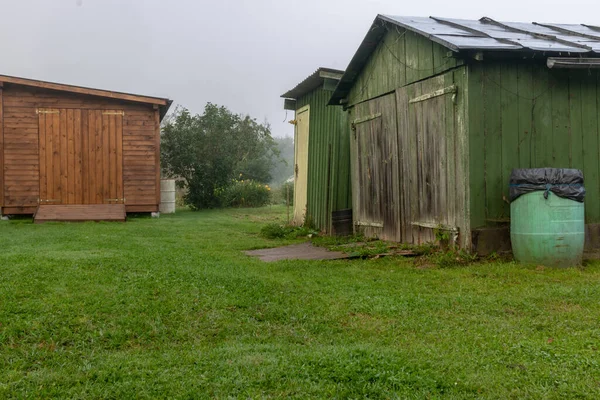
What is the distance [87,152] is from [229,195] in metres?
7.48

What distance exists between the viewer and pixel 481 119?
263 inches

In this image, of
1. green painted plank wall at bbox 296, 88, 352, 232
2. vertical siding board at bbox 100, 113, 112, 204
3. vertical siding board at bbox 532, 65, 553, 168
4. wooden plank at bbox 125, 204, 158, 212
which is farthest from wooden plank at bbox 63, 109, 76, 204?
vertical siding board at bbox 532, 65, 553, 168

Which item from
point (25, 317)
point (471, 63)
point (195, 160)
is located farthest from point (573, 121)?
point (195, 160)

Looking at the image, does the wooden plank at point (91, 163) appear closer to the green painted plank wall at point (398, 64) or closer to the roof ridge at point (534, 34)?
the green painted plank wall at point (398, 64)

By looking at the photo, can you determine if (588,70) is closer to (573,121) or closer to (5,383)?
(573,121)

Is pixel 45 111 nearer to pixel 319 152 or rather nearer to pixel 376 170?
pixel 319 152

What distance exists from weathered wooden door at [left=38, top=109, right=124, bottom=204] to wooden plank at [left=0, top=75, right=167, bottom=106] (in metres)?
0.51

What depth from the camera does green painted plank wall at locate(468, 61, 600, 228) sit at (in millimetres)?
6664

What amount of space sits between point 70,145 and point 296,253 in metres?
9.14

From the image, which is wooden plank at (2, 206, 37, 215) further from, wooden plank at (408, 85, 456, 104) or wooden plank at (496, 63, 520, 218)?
wooden plank at (496, 63, 520, 218)

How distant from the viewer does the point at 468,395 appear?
106 inches

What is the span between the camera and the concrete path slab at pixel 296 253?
740cm

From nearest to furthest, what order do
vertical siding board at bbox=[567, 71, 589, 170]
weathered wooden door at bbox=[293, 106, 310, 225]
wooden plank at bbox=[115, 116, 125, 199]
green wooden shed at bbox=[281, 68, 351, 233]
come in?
vertical siding board at bbox=[567, 71, 589, 170] < green wooden shed at bbox=[281, 68, 351, 233] < weathered wooden door at bbox=[293, 106, 310, 225] < wooden plank at bbox=[115, 116, 125, 199]

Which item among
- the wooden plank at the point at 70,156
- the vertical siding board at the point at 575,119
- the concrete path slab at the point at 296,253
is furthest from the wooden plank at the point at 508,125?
the wooden plank at the point at 70,156
